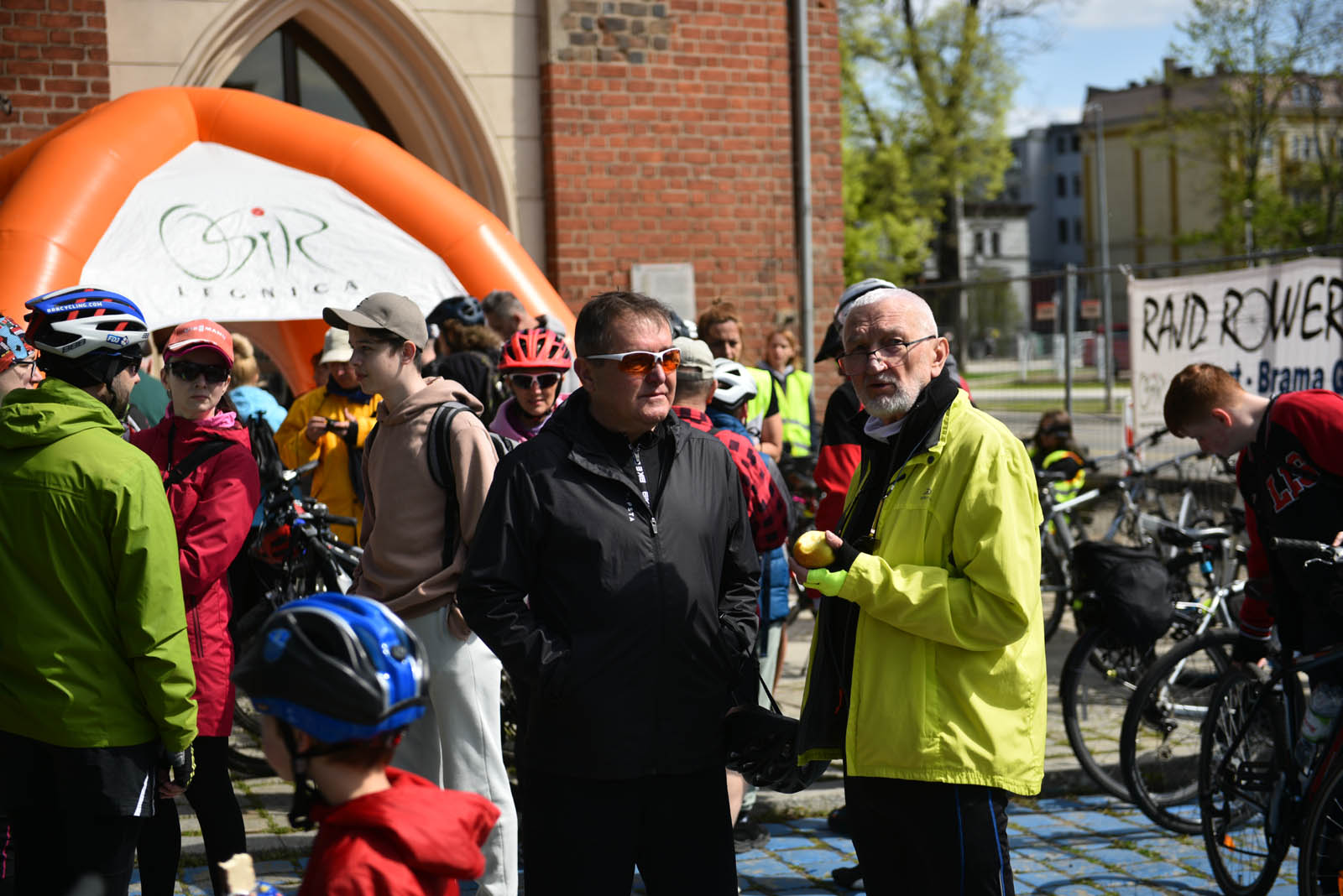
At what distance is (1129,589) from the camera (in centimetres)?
601

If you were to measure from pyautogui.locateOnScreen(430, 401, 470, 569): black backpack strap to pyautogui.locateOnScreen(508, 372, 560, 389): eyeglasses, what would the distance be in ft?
3.35

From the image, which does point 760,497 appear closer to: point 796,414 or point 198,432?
point 198,432

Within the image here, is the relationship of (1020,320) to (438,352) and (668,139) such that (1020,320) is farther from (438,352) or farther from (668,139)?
(438,352)

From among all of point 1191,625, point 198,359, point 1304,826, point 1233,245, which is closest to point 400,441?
point 198,359

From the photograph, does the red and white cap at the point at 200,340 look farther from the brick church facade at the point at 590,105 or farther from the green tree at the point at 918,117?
the green tree at the point at 918,117

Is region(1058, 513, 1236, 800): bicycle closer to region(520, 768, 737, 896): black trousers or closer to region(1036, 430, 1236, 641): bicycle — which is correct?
region(1036, 430, 1236, 641): bicycle

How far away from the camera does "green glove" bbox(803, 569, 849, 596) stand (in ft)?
10.2

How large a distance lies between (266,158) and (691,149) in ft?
11.1

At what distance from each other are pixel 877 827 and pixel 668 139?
7730mm

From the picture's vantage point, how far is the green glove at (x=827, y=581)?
3113 millimetres

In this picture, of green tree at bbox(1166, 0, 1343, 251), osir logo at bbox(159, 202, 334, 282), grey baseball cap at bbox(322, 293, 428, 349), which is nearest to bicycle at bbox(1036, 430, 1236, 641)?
osir logo at bbox(159, 202, 334, 282)

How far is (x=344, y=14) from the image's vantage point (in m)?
9.80

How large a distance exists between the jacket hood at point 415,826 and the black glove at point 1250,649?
11.4ft

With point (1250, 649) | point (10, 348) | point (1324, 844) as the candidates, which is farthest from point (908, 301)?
point (10, 348)
